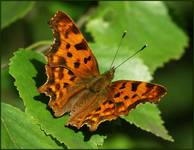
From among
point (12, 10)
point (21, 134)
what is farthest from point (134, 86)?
point (12, 10)

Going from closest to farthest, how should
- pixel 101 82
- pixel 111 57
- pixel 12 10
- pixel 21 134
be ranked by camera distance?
pixel 21 134 → pixel 101 82 → pixel 111 57 → pixel 12 10

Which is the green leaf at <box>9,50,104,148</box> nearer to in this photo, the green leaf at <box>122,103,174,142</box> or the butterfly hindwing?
the butterfly hindwing

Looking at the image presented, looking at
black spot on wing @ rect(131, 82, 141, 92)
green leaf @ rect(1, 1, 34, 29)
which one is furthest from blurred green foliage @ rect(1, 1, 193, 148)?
black spot on wing @ rect(131, 82, 141, 92)

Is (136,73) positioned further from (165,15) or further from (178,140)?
(178,140)

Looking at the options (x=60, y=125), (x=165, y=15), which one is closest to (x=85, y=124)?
(x=60, y=125)

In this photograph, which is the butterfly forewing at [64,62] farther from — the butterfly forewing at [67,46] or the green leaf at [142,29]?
the green leaf at [142,29]

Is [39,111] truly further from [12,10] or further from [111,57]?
[12,10]
